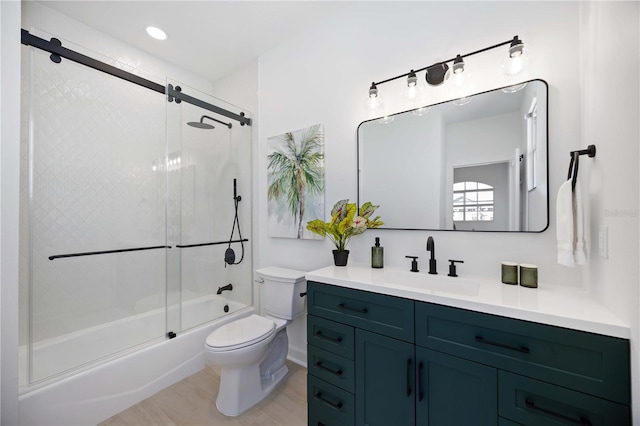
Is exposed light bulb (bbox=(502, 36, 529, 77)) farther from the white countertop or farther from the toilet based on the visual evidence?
the toilet

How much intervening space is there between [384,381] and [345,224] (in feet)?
2.91

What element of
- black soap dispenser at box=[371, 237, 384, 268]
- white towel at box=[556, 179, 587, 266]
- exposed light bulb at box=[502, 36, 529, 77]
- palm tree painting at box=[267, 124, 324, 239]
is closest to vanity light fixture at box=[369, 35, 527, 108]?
exposed light bulb at box=[502, 36, 529, 77]

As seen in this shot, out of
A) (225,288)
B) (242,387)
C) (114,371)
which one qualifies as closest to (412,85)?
(242,387)

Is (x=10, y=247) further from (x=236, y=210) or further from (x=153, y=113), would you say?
(x=153, y=113)

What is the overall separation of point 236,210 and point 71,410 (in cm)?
178

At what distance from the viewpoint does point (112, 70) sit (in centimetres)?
198

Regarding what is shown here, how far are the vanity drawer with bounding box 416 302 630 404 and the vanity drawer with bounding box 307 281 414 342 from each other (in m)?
0.07

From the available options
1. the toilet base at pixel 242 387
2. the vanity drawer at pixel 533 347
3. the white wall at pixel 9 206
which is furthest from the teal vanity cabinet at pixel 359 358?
the white wall at pixel 9 206

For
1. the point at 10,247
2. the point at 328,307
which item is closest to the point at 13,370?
the point at 10,247

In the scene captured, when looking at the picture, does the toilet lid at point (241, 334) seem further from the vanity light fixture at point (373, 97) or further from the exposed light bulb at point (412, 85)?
the exposed light bulb at point (412, 85)

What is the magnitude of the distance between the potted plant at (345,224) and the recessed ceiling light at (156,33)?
Answer: 7.05ft

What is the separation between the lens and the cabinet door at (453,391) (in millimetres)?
1020

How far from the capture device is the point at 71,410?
5.09 feet

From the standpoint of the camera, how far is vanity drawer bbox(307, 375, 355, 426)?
1.39 m
